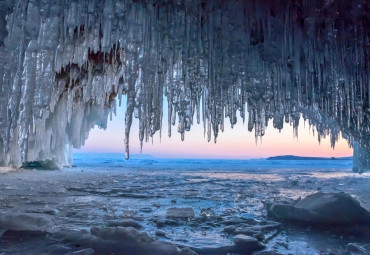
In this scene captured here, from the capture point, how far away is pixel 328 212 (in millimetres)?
3639

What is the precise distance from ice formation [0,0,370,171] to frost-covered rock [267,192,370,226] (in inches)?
69.4

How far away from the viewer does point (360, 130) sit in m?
6.39

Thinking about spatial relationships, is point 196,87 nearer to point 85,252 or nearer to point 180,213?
point 180,213

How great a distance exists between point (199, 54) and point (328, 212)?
2.59 m

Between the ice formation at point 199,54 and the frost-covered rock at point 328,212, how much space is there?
1.76 meters

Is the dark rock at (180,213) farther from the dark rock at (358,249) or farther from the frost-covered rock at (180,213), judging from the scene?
the dark rock at (358,249)

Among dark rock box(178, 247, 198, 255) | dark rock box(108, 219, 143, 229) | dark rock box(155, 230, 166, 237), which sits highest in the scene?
dark rock box(108, 219, 143, 229)

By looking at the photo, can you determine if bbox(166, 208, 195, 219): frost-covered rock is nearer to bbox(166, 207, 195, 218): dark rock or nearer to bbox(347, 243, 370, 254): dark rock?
bbox(166, 207, 195, 218): dark rock

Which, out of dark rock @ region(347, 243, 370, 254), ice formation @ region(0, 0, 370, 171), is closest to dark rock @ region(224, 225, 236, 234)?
dark rock @ region(347, 243, 370, 254)

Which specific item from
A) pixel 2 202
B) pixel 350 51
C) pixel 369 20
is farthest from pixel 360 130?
pixel 2 202

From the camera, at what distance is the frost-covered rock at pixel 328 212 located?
357 centimetres

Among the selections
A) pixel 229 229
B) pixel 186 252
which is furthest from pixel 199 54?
pixel 186 252

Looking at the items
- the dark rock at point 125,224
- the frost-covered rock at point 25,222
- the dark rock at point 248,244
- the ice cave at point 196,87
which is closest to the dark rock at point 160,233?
the ice cave at point 196,87

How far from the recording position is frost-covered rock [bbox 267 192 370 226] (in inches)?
141
